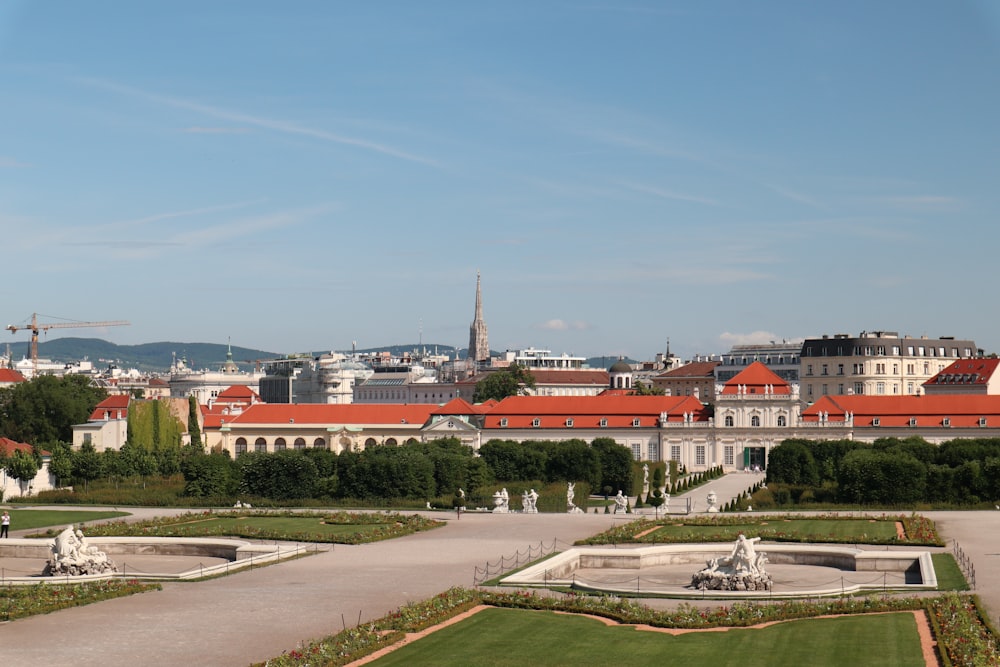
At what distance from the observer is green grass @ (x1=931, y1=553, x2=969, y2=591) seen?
139 ft

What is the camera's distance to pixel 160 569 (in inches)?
2030

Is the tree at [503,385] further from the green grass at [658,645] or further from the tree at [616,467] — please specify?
the green grass at [658,645]

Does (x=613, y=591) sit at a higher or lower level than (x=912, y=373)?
lower

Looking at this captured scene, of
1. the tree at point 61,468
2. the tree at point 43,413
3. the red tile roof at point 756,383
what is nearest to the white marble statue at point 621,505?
the red tile roof at point 756,383

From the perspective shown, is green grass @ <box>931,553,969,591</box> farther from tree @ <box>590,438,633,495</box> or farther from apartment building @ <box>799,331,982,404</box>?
apartment building @ <box>799,331,982,404</box>

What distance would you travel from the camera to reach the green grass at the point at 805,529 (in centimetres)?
5794

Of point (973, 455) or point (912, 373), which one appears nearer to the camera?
point (973, 455)

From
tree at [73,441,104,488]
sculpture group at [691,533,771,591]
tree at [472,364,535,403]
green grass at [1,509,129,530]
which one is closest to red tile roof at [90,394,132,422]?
tree at [73,441,104,488]

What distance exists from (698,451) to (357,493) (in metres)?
38.5

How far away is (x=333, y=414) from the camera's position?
425 feet

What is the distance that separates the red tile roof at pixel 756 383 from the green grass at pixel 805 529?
4867 centimetres

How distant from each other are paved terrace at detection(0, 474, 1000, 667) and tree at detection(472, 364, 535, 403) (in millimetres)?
115919

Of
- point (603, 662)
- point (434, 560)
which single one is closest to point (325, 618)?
point (603, 662)

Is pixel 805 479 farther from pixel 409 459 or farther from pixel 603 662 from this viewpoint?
pixel 603 662
